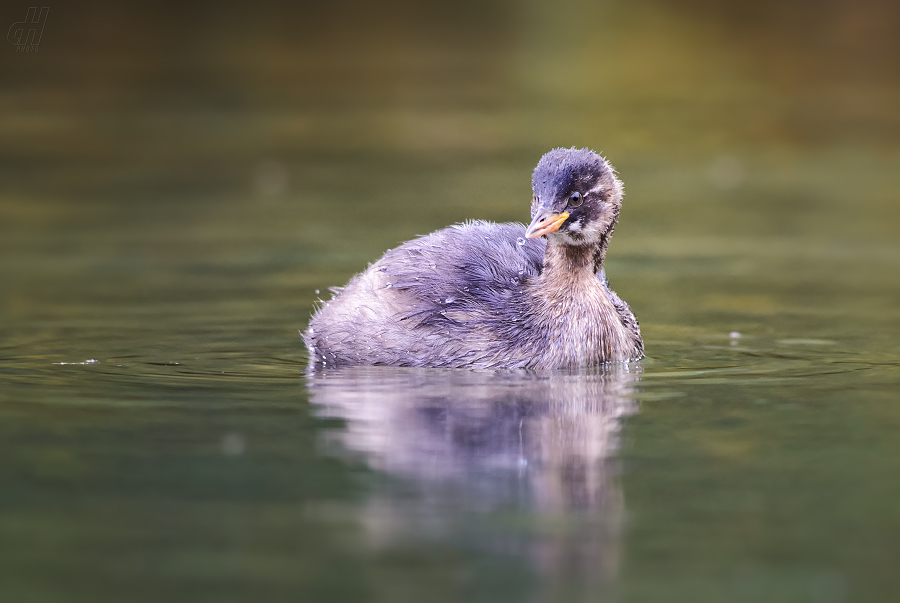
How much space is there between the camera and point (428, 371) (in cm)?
800

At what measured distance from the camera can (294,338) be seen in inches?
360

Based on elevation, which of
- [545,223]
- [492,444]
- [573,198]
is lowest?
[492,444]

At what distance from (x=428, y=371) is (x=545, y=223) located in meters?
1.05

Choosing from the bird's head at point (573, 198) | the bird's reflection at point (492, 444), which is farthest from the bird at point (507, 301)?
the bird's reflection at point (492, 444)

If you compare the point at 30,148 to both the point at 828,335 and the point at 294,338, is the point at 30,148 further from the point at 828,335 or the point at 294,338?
the point at 828,335

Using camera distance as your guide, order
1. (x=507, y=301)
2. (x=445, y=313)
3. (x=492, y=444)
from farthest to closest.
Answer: (x=507, y=301), (x=445, y=313), (x=492, y=444)

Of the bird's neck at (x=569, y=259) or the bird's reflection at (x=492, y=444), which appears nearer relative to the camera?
the bird's reflection at (x=492, y=444)

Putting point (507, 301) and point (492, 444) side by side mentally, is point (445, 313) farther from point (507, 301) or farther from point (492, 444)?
point (492, 444)

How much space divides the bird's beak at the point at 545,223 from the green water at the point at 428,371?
32.1 inches

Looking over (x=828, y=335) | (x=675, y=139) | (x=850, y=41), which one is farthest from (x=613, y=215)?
(x=850, y=41)

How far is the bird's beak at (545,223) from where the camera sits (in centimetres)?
791

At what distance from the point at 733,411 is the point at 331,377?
7.29 ft

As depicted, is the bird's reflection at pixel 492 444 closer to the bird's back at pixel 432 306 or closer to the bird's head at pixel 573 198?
the bird's back at pixel 432 306

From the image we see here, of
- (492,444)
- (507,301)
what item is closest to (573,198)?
(507,301)
